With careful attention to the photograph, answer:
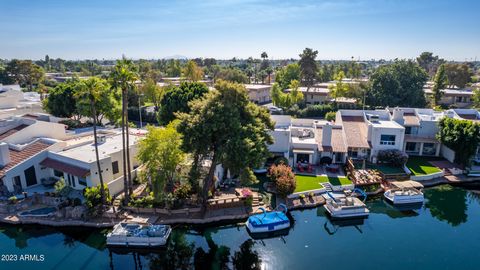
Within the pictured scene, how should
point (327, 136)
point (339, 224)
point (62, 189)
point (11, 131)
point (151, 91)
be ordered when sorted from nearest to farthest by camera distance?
point (339, 224)
point (62, 189)
point (11, 131)
point (327, 136)
point (151, 91)

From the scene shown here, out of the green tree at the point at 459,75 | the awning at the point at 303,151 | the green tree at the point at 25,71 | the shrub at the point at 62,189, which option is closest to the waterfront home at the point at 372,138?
the awning at the point at 303,151

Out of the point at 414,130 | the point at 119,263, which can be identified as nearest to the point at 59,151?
the point at 119,263

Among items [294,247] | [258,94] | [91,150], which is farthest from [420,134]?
[258,94]

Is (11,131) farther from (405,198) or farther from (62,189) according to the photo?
(405,198)

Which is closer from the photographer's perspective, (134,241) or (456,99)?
(134,241)

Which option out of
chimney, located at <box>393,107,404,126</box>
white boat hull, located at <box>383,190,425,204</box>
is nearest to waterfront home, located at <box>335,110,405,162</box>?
chimney, located at <box>393,107,404,126</box>

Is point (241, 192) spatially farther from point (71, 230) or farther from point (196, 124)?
point (71, 230)
